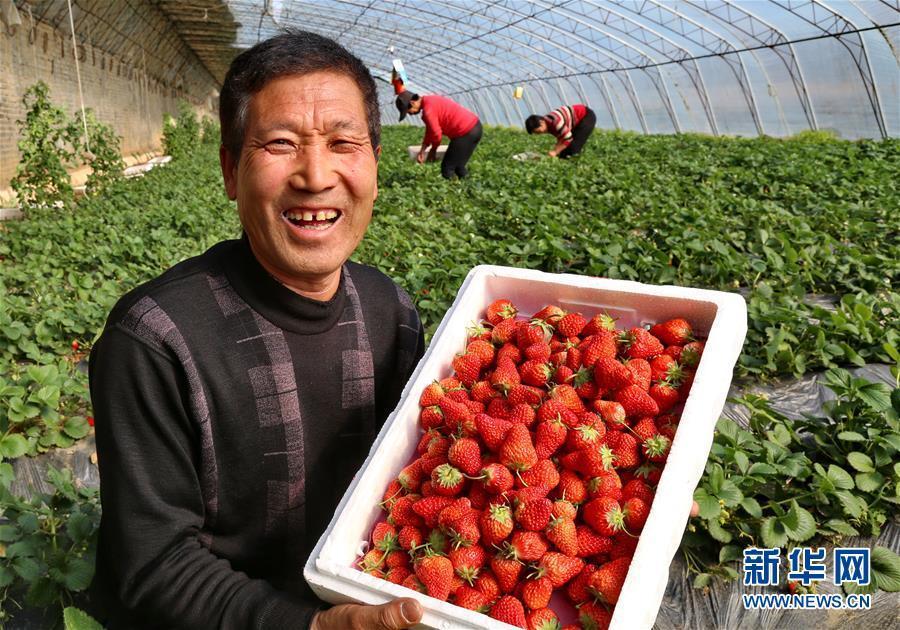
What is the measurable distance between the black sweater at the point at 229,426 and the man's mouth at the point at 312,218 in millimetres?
157

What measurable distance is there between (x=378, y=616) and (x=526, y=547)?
0.29m

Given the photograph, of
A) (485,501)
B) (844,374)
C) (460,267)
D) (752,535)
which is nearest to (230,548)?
(485,501)

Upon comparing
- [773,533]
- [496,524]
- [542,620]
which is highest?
[496,524]

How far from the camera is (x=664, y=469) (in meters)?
1.28

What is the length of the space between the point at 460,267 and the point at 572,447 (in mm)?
2744

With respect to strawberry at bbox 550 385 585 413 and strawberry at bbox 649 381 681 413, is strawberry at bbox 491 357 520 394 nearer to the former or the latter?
strawberry at bbox 550 385 585 413

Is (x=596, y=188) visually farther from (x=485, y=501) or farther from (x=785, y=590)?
(x=485, y=501)

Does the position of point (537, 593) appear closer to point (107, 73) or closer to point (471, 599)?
point (471, 599)

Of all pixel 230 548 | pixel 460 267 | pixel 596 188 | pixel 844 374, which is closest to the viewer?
pixel 230 548

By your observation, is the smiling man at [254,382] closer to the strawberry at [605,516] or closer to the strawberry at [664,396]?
the strawberry at [605,516]

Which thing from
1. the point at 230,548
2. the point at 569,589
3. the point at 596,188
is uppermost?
the point at 569,589

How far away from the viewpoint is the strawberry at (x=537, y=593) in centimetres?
119

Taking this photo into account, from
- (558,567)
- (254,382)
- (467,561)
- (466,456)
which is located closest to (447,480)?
(466,456)

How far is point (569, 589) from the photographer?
1239 mm
